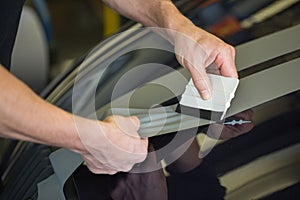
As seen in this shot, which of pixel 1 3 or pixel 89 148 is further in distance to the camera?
pixel 1 3

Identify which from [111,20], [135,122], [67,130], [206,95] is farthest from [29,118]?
[111,20]

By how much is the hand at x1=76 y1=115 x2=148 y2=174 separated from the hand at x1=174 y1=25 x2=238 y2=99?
0.16 metres

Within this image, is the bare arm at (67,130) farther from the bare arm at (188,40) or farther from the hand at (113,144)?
the bare arm at (188,40)

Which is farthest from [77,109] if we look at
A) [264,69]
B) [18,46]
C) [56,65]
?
[56,65]

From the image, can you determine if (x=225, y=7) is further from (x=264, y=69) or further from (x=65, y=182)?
(x=65, y=182)

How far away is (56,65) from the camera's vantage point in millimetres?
2412

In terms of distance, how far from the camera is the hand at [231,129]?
3.10 ft

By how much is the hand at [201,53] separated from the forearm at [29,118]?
267 millimetres

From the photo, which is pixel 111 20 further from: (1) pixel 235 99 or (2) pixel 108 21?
(1) pixel 235 99

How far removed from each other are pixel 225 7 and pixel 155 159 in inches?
17.5

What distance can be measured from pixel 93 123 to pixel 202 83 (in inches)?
9.0

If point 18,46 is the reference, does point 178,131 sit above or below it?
above

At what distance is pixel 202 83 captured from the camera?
3.22 ft

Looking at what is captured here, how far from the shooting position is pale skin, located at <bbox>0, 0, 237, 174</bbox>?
81cm
